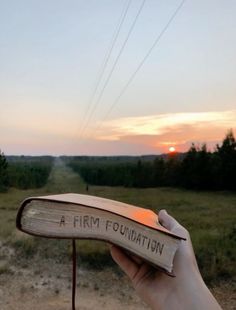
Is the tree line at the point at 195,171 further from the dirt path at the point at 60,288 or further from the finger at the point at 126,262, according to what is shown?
the finger at the point at 126,262

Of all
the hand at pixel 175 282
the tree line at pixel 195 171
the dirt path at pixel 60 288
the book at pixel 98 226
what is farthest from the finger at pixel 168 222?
the tree line at pixel 195 171

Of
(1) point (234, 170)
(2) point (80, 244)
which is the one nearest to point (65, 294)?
(2) point (80, 244)

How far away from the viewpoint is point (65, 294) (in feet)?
18.8

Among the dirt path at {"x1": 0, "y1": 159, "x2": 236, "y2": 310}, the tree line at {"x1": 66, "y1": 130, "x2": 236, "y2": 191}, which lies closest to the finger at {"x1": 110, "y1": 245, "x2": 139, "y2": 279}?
the dirt path at {"x1": 0, "y1": 159, "x2": 236, "y2": 310}

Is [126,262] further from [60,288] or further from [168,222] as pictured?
[60,288]

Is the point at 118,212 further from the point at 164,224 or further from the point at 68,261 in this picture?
the point at 68,261

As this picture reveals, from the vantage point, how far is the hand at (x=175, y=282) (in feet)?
2.07

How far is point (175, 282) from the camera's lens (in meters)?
0.66

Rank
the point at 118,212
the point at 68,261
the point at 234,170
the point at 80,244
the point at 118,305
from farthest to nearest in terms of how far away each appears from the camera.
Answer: the point at 234,170
the point at 80,244
the point at 68,261
the point at 118,305
the point at 118,212

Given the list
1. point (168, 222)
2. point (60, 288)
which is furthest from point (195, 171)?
point (168, 222)

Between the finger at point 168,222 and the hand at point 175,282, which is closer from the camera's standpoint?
the hand at point 175,282

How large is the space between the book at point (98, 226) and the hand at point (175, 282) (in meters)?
0.07

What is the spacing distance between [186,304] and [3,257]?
7.28 m

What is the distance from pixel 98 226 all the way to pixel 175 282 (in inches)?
6.8
